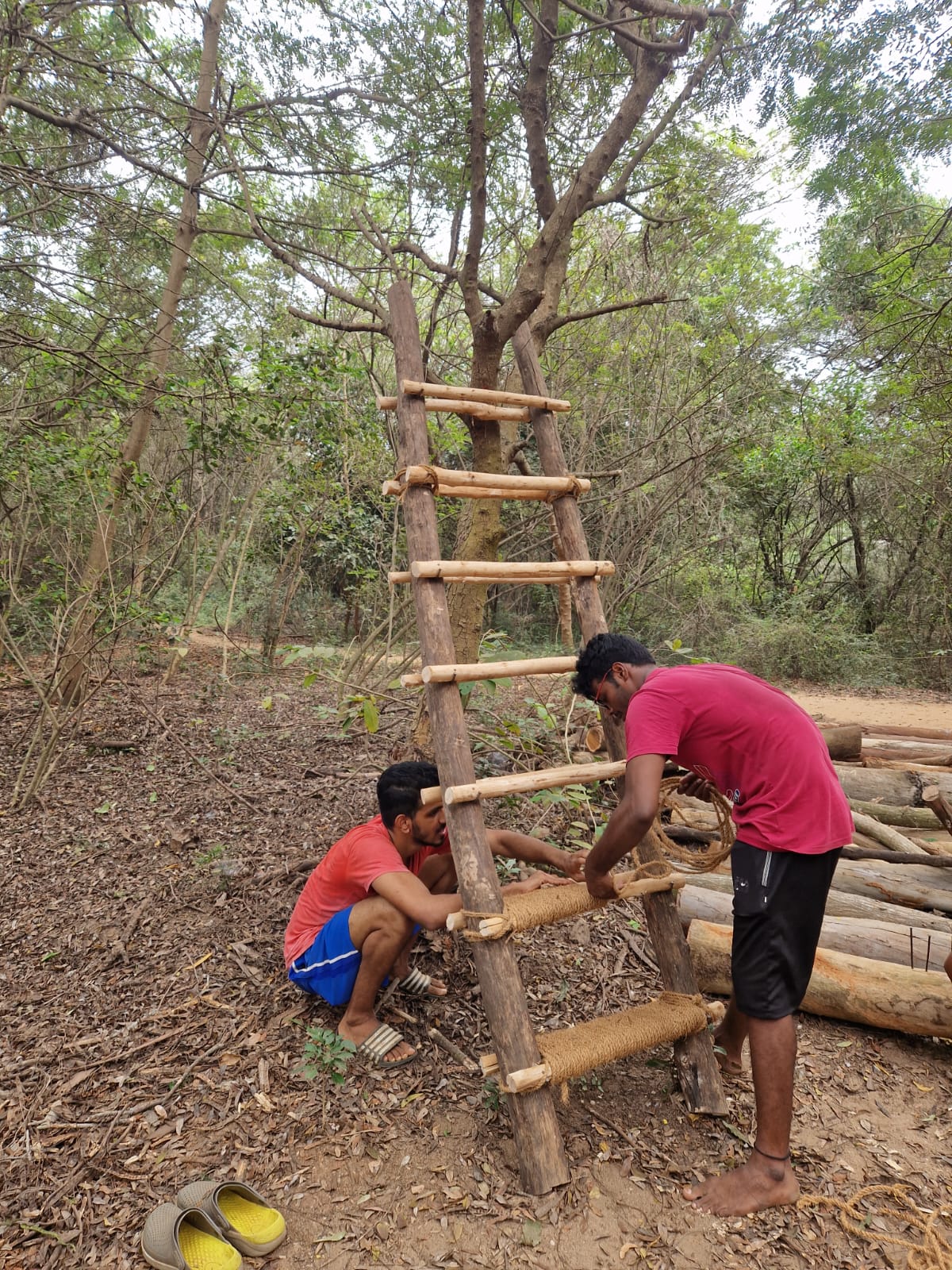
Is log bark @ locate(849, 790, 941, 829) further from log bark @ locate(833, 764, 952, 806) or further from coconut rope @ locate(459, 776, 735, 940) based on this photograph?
coconut rope @ locate(459, 776, 735, 940)

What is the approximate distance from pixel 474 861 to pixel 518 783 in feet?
0.93

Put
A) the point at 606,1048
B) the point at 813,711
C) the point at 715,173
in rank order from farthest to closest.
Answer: the point at 813,711, the point at 715,173, the point at 606,1048

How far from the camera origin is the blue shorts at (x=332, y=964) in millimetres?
2518

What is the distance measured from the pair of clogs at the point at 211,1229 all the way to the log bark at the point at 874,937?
191cm

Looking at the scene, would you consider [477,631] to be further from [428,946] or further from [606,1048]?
[606,1048]

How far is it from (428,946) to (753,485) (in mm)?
13545

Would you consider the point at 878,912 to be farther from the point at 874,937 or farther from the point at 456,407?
the point at 456,407

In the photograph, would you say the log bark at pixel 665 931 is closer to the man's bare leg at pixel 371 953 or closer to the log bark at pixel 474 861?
the log bark at pixel 474 861

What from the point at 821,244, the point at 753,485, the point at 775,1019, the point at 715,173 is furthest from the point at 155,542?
the point at 821,244

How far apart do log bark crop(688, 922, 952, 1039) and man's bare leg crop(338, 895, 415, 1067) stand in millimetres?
1194

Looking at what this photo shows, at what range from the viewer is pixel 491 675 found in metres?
2.41

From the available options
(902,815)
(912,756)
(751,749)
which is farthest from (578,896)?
(912,756)

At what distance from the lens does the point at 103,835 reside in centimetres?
404

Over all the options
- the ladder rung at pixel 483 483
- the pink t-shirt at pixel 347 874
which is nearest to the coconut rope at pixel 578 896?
the pink t-shirt at pixel 347 874
